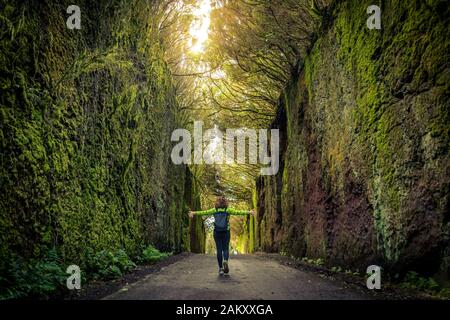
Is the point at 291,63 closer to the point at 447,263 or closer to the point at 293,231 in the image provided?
the point at 293,231

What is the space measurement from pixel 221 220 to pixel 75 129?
324cm

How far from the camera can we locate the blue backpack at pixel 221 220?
24.6ft

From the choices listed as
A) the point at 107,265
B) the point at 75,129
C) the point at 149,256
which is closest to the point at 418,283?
the point at 107,265

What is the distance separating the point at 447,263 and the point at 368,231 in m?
2.18

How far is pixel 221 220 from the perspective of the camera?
752 centimetres

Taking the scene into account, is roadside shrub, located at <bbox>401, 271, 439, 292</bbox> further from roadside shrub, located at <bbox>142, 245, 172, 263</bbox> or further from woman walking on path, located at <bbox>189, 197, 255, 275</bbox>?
roadside shrub, located at <bbox>142, 245, 172, 263</bbox>

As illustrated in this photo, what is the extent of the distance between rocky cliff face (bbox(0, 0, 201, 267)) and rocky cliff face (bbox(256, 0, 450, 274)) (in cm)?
470

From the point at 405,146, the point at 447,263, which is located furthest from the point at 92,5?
the point at 447,263

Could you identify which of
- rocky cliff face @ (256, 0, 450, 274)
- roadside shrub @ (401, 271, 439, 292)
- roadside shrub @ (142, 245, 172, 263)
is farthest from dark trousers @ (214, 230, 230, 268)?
roadside shrub @ (401, 271, 439, 292)

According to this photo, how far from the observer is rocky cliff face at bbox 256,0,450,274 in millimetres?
4773

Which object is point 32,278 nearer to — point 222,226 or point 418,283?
point 222,226

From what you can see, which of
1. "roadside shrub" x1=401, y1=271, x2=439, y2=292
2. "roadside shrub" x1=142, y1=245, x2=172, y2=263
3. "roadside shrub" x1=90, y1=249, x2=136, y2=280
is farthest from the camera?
"roadside shrub" x1=142, y1=245, x2=172, y2=263
